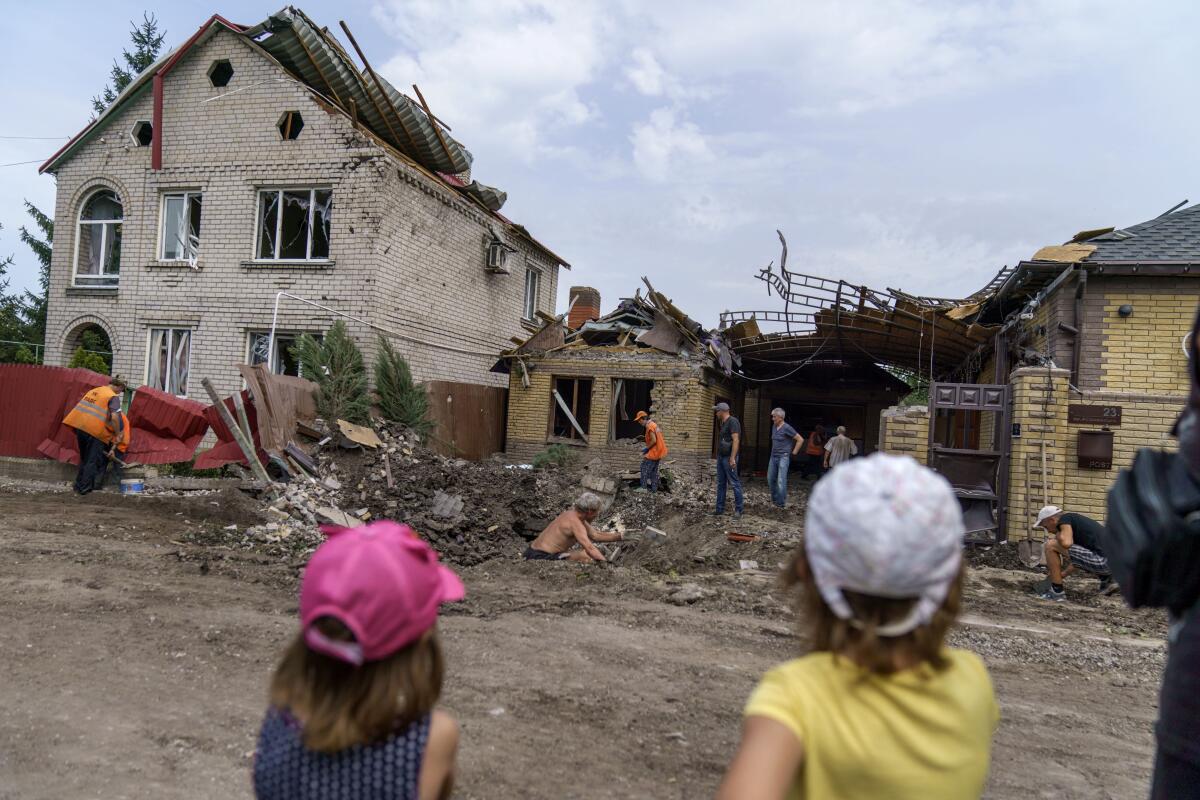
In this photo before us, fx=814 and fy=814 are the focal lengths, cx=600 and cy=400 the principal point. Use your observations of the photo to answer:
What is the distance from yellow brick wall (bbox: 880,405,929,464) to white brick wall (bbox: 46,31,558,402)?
915 centimetres

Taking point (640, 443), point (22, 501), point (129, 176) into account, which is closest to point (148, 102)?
point (129, 176)

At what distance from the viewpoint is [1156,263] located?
9914 millimetres

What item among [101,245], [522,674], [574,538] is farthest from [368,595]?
[101,245]

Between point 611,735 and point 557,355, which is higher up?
point 557,355

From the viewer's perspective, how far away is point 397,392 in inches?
576

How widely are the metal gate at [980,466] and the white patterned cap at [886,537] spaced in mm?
10124

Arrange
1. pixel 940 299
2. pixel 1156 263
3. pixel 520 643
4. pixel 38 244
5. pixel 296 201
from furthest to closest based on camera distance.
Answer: pixel 38 244
pixel 296 201
pixel 940 299
pixel 1156 263
pixel 520 643

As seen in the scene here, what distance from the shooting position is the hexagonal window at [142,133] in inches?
648

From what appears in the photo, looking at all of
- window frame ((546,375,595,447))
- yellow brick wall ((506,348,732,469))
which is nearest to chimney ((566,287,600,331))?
window frame ((546,375,595,447))

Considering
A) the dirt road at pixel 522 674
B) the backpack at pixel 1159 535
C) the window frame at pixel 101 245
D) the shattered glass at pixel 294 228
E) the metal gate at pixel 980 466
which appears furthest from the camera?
the window frame at pixel 101 245

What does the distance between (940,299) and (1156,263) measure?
14.5ft

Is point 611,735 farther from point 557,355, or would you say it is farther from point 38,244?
point 38,244

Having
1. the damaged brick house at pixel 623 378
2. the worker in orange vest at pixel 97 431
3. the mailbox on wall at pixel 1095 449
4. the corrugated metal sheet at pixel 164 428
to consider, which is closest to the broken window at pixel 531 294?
the damaged brick house at pixel 623 378

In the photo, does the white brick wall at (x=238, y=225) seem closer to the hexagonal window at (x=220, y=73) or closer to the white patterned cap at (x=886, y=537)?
the hexagonal window at (x=220, y=73)
